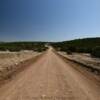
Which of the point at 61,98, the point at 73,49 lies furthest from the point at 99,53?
the point at 61,98

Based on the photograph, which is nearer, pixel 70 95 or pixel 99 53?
pixel 70 95

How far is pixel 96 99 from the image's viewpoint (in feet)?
26.9

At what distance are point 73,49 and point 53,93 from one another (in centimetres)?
10019

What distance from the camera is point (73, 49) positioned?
109m

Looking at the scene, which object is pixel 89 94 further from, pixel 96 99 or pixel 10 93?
pixel 10 93

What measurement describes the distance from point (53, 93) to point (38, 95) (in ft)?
2.48

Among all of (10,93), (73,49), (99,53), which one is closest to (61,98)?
(10,93)

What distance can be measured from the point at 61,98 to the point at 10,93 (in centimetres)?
229

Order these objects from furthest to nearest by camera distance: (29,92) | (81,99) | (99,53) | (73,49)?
(73,49) → (99,53) → (29,92) → (81,99)

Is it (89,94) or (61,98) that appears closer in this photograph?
(61,98)

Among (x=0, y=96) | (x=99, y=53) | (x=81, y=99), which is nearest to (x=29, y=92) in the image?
(x=0, y=96)

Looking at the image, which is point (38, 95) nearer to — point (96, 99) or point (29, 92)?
point (29, 92)

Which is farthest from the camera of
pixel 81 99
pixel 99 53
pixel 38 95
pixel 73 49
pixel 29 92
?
pixel 73 49

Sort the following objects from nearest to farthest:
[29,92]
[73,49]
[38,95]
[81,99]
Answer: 1. [81,99]
2. [38,95]
3. [29,92]
4. [73,49]
